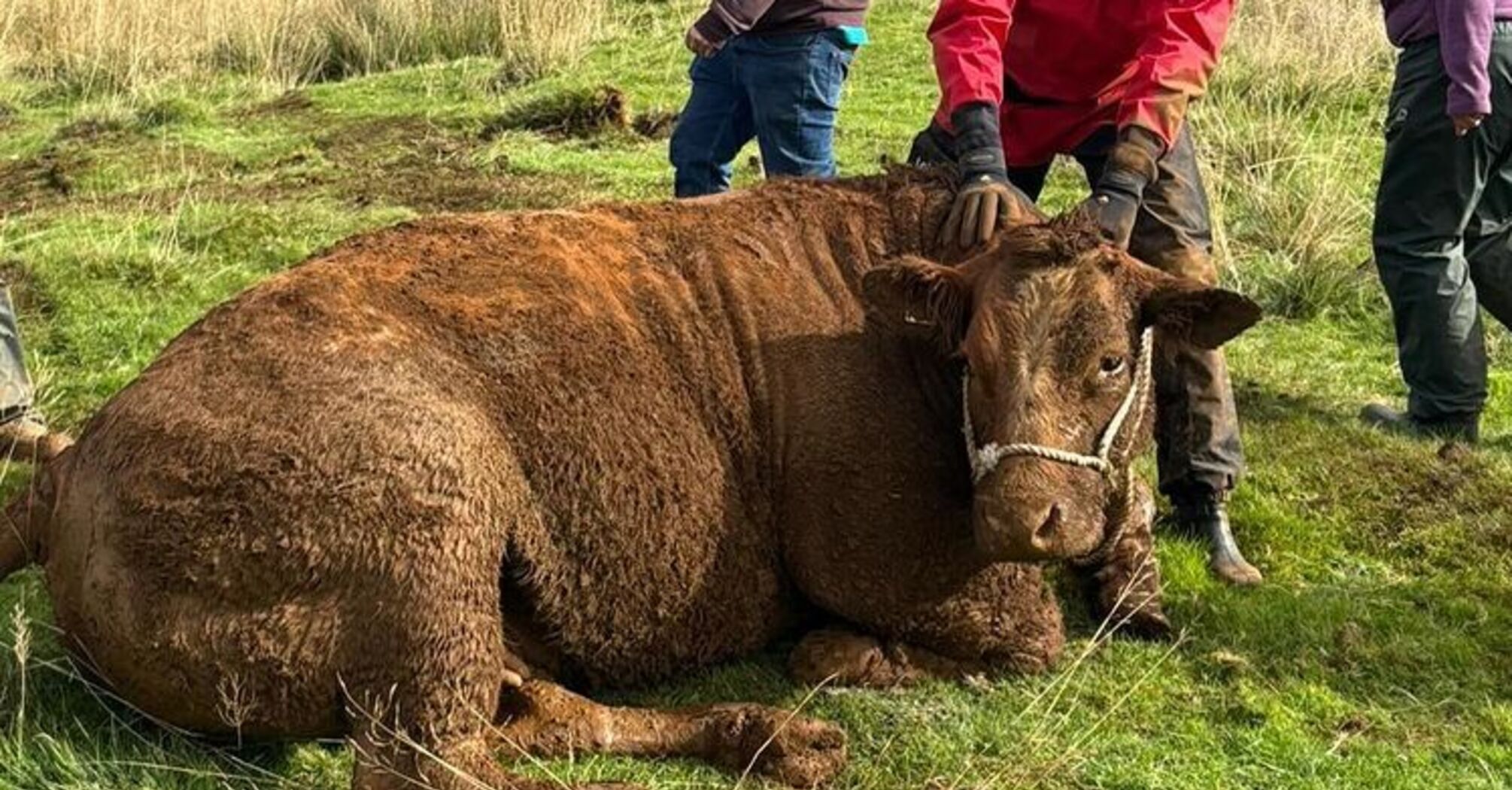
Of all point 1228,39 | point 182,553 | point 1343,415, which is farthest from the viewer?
point 1228,39

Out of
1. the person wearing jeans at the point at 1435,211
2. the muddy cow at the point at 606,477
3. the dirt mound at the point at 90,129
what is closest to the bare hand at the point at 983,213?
the muddy cow at the point at 606,477

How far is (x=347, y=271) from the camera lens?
426 cm

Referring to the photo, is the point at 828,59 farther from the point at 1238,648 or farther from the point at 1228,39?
the point at 1228,39

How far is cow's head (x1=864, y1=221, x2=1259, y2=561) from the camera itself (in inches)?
153

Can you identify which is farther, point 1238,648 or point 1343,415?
point 1343,415

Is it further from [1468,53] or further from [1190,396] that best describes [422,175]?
[1468,53]

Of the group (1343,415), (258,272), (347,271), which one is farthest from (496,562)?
(258,272)

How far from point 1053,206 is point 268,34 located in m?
10.0

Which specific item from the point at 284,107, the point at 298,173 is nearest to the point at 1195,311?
the point at 298,173

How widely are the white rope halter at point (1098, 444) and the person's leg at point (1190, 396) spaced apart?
0.97m

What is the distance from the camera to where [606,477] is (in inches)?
165

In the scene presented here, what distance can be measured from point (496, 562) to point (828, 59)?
3.73 m

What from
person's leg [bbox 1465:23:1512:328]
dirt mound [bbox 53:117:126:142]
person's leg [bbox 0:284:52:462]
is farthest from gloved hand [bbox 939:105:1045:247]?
dirt mound [bbox 53:117:126:142]

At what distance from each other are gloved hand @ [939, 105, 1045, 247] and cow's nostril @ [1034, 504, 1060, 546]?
1.02 metres
